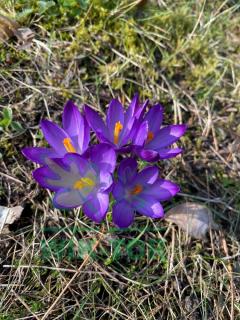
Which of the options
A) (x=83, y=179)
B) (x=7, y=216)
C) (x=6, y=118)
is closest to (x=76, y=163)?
(x=83, y=179)

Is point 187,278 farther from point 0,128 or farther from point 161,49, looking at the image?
point 161,49

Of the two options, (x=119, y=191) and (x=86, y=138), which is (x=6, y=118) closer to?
(x=86, y=138)

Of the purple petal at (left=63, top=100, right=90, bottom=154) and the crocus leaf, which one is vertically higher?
the purple petal at (left=63, top=100, right=90, bottom=154)

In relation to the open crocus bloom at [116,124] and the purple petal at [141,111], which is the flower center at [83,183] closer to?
the open crocus bloom at [116,124]

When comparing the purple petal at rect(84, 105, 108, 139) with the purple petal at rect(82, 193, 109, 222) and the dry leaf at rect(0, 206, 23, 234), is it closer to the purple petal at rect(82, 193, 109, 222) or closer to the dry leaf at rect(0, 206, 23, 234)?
the purple petal at rect(82, 193, 109, 222)

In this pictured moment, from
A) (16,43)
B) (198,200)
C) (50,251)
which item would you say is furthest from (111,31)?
(50,251)

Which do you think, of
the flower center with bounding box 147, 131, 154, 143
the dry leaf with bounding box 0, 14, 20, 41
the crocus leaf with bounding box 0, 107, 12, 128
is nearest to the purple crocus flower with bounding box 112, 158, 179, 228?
the flower center with bounding box 147, 131, 154, 143
